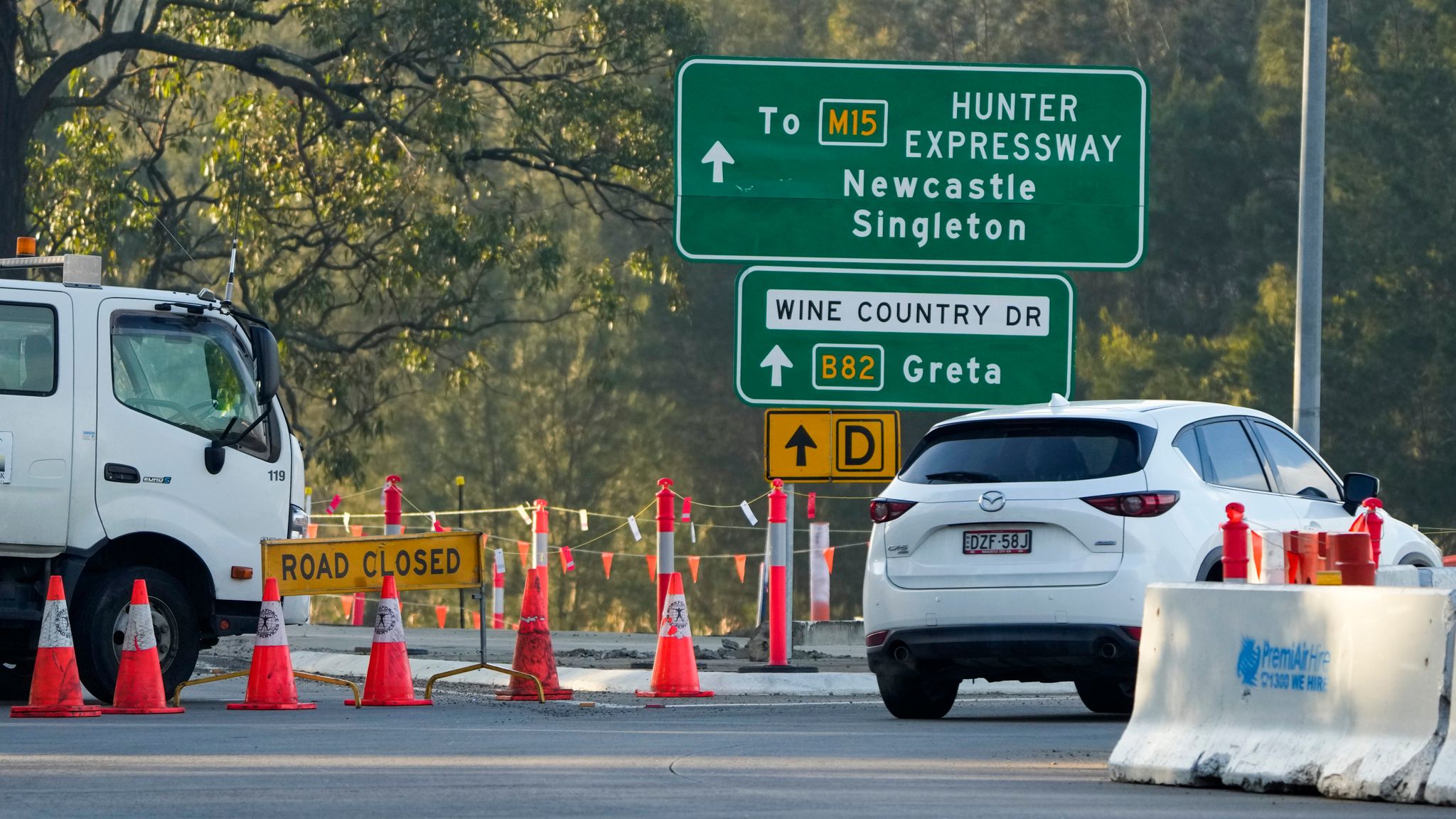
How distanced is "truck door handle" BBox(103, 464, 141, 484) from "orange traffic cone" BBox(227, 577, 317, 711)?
994 millimetres

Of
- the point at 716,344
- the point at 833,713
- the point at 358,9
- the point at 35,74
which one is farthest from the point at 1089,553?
the point at 716,344

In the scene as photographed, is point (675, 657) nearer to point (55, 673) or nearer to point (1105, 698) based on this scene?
point (1105, 698)

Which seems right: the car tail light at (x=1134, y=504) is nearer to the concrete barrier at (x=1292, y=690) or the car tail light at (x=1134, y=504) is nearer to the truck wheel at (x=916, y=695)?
the truck wheel at (x=916, y=695)

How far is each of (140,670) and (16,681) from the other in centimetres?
251

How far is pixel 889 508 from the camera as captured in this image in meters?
12.2

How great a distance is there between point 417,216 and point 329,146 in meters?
1.40

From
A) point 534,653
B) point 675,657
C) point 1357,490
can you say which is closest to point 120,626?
point 534,653

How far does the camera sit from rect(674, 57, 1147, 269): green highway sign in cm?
1659

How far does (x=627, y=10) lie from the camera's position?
29.0 meters

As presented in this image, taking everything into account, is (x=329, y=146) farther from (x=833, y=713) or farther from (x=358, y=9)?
(x=833, y=713)

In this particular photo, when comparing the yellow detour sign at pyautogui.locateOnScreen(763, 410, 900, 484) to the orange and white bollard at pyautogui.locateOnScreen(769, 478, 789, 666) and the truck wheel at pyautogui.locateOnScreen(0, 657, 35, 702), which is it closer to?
the orange and white bollard at pyautogui.locateOnScreen(769, 478, 789, 666)

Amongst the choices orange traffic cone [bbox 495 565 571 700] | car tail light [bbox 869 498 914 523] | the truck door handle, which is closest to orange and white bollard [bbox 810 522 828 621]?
orange traffic cone [bbox 495 565 571 700]

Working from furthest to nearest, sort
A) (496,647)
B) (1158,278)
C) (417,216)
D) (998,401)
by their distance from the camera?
(1158,278)
(417,216)
(496,647)
(998,401)

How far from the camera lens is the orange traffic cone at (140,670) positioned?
501 inches
